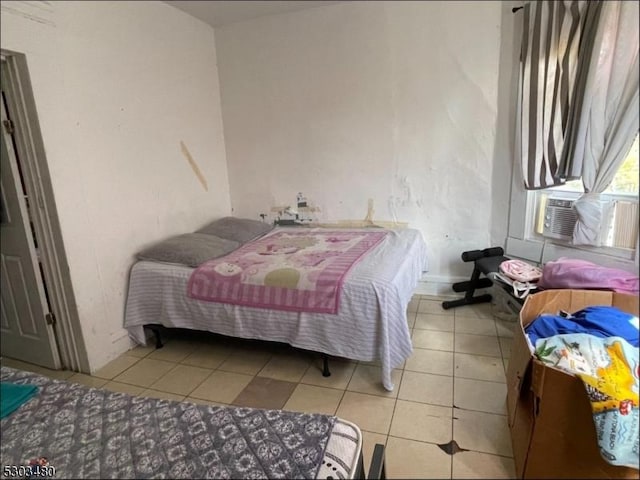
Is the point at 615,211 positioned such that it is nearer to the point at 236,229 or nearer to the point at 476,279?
the point at 476,279

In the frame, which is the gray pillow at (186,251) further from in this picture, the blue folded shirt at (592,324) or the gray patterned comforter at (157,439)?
the blue folded shirt at (592,324)

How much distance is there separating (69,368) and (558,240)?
101 inches

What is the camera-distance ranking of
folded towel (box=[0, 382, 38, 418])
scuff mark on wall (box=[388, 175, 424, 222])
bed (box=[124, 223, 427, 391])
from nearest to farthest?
folded towel (box=[0, 382, 38, 418]) → bed (box=[124, 223, 427, 391]) → scuff mark on wall (box=[388, 175, 424, 222])

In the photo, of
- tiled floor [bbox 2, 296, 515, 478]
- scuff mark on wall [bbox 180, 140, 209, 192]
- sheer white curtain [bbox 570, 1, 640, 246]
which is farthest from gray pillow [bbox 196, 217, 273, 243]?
sheer white curtain [bbox 570, 1, 640, 246]

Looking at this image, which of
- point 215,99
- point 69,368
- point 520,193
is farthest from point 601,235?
point 215,99

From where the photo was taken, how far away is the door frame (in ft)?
5.79

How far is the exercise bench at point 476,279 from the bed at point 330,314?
0.37 m

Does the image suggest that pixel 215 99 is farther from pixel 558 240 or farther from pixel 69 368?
pixel 558 240

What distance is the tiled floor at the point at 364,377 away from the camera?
1291mm

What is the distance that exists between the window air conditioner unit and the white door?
241cm

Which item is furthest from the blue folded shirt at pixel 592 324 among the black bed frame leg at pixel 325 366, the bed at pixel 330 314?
the black bed frame leg at pixel 325 366

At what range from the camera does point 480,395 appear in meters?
1.35

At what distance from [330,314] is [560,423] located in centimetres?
140

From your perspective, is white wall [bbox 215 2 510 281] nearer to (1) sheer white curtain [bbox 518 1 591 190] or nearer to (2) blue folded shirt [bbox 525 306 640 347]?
(1) sheer white curtain [bbox 518 1 591 190]
